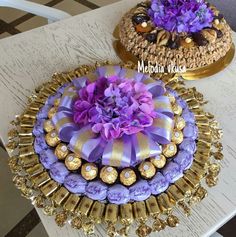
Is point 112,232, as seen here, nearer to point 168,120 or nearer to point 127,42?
point 168,120

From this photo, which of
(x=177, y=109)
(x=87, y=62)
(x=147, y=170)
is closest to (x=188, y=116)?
(x=177, y=109)

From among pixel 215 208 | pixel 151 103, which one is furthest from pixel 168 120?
pixel 215 208

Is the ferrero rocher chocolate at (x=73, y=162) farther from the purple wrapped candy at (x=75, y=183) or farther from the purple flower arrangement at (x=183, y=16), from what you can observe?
the purple flower arrangement at (x=183, y=16)

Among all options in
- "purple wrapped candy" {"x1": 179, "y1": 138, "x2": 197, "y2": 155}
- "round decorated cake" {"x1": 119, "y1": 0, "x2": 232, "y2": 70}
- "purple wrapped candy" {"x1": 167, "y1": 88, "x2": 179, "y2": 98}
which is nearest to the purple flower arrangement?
"round decorated cake" {"x1": 119, "y1": 0, "x2": 232, "y2": 70}

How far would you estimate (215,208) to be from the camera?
0.50m

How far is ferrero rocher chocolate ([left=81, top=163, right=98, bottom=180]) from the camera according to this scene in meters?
0.46

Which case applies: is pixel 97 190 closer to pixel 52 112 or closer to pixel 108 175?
pixel 108 175

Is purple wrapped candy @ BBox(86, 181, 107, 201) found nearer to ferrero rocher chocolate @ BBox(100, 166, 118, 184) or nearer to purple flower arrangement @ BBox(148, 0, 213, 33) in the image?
ferrero rocher chocolate @ BBox(100, 166, 118, 184)

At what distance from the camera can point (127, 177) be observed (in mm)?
458

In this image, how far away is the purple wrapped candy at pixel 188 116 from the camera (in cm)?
54

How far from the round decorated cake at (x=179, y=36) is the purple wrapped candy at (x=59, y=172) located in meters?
0.26

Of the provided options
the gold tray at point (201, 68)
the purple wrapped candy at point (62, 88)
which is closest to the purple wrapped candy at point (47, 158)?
the purple wrapped candy at point (62, 88)

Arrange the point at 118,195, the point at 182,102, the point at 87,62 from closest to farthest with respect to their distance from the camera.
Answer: the point at 118,195
the point at 182,102
the point at 87,62

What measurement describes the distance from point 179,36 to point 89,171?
30 centimetres
